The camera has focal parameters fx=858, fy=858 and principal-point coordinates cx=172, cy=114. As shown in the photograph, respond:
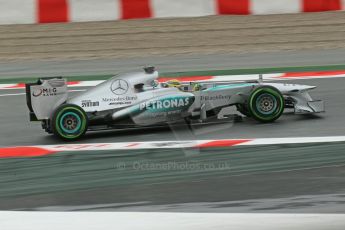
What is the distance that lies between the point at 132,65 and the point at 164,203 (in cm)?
659

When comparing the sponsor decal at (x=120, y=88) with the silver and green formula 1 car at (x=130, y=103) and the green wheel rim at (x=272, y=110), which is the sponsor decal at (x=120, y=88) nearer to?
the silver and green formula 1 car at (x=130, y=103)

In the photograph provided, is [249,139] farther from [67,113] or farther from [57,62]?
[57,62]

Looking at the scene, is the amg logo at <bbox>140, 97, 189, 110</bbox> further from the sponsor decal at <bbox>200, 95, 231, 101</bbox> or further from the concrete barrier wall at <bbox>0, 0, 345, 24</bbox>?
the concrete barrier wall at <bbox>0, 0, 345, 24</bbox>

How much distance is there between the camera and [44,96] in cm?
821

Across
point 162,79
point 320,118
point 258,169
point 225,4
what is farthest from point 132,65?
point 258,169

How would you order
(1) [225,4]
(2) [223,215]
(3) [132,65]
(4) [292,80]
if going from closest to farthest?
(2) [223,215], (4) [292,80], (3) [132,65], (1) [225,4]

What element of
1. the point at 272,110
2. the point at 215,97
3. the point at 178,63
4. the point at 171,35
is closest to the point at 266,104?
the point at 272,110

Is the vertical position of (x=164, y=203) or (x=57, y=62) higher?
(x=57, y=62)

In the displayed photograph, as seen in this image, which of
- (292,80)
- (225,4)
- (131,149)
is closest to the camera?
(131,149)

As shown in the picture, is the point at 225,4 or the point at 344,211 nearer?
the point at 344,211

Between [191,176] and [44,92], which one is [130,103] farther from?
[191,176]

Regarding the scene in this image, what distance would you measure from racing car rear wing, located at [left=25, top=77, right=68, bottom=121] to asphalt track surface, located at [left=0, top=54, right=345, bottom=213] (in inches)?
11.6

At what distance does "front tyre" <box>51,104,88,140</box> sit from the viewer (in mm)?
8109

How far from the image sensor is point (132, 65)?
40.4 feet
